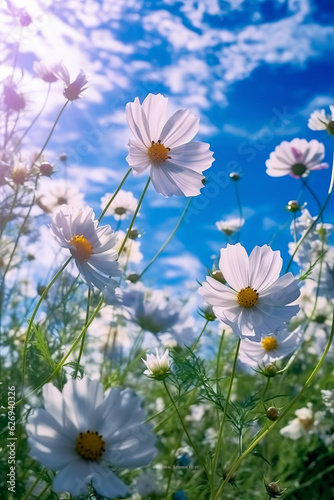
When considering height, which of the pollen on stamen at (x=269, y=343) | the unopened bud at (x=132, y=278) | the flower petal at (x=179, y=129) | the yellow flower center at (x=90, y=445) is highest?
the unopened bud at (x=132, y=278)

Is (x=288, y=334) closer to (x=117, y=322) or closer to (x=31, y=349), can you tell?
(x=31, y=349)

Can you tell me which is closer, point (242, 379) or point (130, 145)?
point (130, 145)

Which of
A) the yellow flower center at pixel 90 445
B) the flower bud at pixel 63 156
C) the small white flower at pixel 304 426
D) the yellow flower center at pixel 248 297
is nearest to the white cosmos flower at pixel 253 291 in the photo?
the yellow flower center at pixel 248 297

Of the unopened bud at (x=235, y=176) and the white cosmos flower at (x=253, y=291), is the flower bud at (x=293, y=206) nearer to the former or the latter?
the unopened bud at (x=235, y=176)

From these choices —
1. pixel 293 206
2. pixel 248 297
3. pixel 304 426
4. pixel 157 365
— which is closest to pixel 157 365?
pixel 157 365

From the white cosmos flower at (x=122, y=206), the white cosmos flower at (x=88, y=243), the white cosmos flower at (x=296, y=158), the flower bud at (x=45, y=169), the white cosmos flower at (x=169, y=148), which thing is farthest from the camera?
the white cosmos flower at (x=122, y=206)

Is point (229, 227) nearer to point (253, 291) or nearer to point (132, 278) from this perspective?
point (132, 278)

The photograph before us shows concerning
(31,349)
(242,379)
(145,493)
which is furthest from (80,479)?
(242,379)

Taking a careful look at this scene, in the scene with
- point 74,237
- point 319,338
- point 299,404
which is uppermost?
point 319,338
